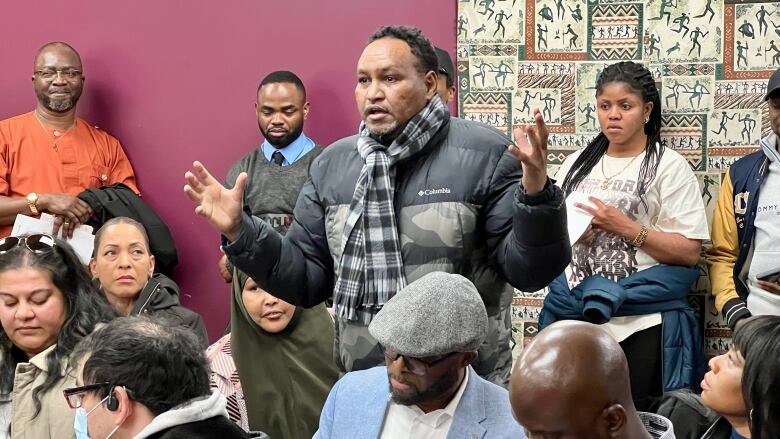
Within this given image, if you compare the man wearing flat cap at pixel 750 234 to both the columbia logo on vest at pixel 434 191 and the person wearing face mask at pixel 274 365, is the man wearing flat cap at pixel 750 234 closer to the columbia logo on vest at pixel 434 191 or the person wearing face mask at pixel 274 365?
the person wearing face mask at pixel 274 365

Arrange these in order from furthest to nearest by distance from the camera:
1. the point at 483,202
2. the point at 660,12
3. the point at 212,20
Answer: the point at 212,20 → the point at 660,12 → the point at 483,202

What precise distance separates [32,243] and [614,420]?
2094 millimetres

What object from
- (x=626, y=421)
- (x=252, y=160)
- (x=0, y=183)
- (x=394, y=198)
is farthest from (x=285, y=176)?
(x=626, y=421)

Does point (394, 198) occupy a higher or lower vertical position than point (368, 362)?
higher

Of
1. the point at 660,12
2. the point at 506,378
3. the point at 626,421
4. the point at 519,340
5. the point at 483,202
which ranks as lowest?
the point at 519,340

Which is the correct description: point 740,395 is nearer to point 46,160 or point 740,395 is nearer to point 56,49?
point 46,160

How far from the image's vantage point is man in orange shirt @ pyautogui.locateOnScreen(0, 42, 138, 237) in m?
5.06

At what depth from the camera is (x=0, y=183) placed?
5020 millimetres

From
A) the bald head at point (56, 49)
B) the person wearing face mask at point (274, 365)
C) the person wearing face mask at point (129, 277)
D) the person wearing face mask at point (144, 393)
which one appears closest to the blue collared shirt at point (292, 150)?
the person wearing face mask at point (129, 277)

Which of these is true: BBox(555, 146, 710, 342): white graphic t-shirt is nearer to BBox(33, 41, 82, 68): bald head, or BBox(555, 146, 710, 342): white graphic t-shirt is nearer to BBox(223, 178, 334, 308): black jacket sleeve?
BBox(223, 178, 334, 308): black jacket sleeve

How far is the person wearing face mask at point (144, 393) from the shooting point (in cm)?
231

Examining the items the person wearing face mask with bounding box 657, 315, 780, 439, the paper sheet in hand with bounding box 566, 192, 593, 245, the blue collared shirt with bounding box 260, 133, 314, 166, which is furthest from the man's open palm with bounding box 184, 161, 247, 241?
the blue collared shirt with bounding box 260, 133, 314, 166

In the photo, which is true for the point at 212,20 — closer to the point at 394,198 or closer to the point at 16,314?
the point at 16,314

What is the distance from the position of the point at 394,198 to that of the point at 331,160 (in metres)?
0.24
